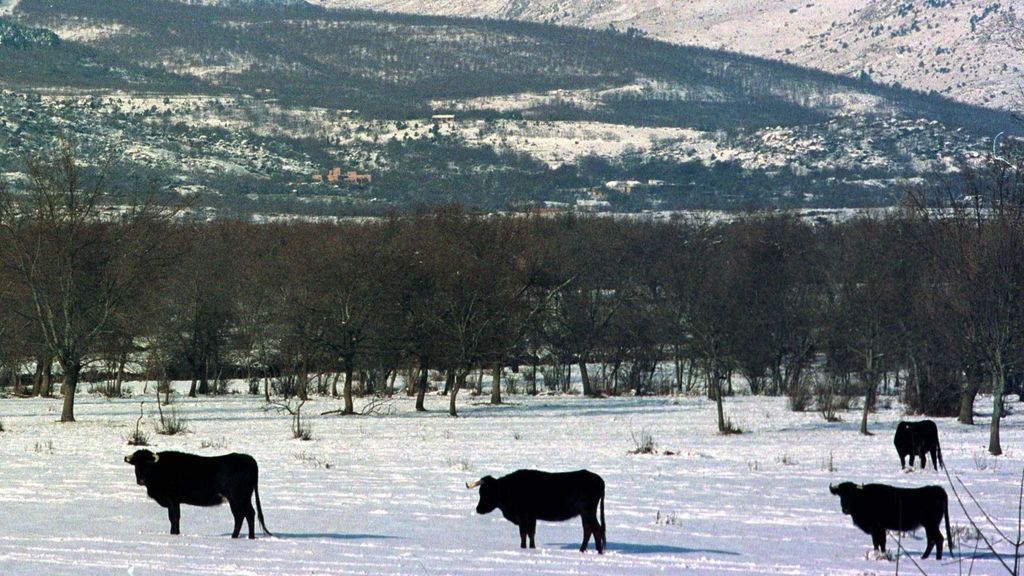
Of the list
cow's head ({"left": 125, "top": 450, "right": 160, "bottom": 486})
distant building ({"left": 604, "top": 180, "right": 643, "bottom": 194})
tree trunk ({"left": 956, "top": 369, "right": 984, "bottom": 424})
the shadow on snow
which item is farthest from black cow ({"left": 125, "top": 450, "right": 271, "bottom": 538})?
distant building ({"left": 604, "top": 180, "right": 643, "bottom": 194})

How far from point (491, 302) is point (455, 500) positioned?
96.8 feet

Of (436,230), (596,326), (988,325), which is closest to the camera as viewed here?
(988,325)

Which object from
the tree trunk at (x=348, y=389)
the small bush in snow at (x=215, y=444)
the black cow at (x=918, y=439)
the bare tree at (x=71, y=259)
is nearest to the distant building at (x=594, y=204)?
the tree trunk at (x=348, y=389)

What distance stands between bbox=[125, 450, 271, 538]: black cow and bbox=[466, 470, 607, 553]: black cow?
2.36 metres

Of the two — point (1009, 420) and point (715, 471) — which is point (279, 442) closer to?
point (715, 471)

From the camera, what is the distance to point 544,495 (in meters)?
13.3

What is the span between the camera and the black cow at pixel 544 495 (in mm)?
13289

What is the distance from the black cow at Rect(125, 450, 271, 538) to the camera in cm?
1363

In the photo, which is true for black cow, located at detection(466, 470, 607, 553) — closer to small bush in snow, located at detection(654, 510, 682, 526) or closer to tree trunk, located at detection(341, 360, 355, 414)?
small bush in snow, located at detection(654, 510, 682, 526)

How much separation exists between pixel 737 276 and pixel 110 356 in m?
33.8

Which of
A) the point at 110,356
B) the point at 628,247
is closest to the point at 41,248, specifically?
the point at 110,356

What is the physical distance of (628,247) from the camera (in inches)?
3460

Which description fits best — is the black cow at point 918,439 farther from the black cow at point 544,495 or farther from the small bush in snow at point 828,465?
the black cow at point 544,495

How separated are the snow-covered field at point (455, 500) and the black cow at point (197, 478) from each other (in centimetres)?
46
